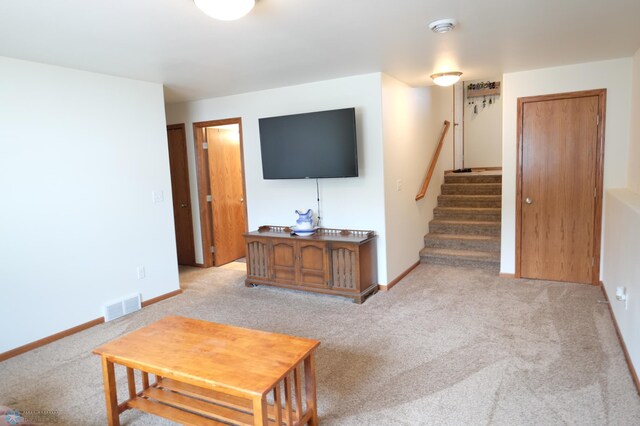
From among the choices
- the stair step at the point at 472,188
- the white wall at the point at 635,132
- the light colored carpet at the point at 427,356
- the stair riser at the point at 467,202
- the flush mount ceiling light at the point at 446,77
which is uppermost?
the flush mount ceiling light at the point at 446,77

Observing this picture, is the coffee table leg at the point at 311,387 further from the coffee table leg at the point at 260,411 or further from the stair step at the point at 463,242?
the stair step at the point at 463,242

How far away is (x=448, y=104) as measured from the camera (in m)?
6.90

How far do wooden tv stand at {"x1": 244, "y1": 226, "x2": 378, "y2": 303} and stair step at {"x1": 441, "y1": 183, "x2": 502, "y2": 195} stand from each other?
8.40 ft

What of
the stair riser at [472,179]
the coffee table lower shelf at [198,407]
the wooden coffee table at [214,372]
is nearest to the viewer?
the wooden coffee table at [214,372]

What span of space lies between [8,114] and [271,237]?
8.21ft

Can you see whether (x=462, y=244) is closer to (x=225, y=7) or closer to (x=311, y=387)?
(x=311, y=387)

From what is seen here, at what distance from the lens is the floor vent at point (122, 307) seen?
3838 mm

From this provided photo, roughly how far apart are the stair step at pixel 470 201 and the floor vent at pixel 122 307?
431cm

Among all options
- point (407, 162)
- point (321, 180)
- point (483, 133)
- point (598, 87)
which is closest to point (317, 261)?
point (321, 180)

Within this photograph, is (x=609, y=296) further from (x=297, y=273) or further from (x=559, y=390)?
(x=297, y=273)

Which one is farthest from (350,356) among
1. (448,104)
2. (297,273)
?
(448,104)

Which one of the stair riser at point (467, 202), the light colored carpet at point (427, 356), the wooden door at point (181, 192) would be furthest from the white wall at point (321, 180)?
the stair riser at point (467, 202)

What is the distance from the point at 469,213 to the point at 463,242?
66cm

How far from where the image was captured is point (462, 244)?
214 inches
